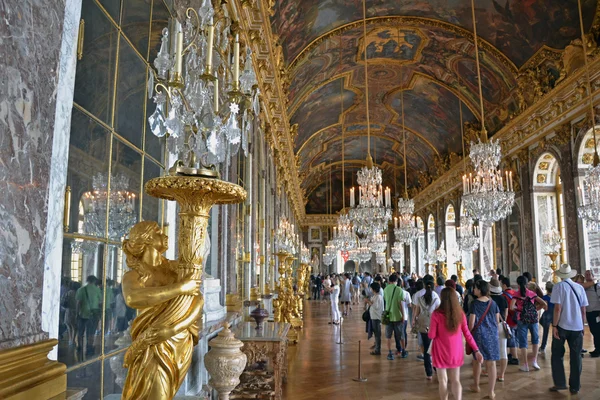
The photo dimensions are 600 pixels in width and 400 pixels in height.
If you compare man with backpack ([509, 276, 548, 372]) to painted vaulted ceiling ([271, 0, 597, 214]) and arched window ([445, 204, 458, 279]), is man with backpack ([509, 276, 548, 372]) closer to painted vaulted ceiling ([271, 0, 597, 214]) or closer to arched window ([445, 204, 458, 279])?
painted vaulted ceiling ([271, 0, 597, 214])

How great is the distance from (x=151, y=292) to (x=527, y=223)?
51.1 feet

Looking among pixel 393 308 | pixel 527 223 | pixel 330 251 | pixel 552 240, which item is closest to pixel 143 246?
pixel 393 308

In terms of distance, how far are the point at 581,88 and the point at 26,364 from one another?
13532 mm

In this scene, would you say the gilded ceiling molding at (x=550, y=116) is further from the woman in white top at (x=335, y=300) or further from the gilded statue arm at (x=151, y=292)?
the gilded statue arm at (x=151, y=292)

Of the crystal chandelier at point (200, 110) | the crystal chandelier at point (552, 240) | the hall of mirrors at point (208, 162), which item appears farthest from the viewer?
the crystal chandelier at point (552, 240)

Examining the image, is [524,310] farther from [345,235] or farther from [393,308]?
[345,235]

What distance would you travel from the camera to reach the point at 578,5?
10883 millimetres

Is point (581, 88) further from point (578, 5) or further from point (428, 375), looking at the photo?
point (428, 375)

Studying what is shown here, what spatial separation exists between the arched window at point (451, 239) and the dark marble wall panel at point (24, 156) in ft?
79.4

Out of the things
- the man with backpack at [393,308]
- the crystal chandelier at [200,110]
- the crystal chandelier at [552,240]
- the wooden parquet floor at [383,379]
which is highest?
the crystal chandelier at [200,110]

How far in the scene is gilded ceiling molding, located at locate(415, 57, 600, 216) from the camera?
1166cm

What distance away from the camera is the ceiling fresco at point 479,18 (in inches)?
462

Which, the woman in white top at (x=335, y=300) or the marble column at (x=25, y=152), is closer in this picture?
the marble column at (x=25, y=152)

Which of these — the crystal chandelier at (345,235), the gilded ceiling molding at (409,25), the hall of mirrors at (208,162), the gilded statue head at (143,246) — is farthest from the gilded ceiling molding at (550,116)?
the gilded statue head at (143,246)
